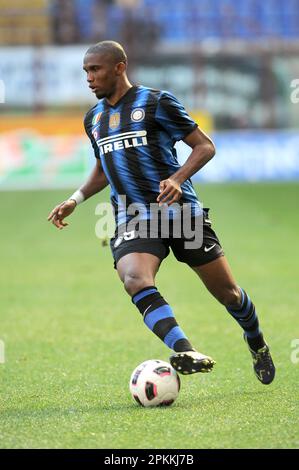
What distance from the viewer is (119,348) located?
320 inches

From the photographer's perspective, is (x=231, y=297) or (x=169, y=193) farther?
(x=231, y=297)

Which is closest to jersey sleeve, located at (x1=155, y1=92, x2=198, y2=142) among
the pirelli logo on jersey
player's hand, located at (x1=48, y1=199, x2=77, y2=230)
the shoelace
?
the pirelli logo on jersey

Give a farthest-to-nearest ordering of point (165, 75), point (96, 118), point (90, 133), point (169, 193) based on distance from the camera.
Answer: point (165, 75) < point (90, 133) < point (96, 118) < point (169, 193)

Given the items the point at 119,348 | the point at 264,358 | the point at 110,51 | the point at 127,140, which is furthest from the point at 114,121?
the point at 119,348

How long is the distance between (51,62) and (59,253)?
13.1 m

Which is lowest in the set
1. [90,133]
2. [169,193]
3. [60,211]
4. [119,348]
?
[119,348]

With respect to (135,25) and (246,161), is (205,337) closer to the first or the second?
(246,161)

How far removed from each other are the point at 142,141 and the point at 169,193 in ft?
1.86

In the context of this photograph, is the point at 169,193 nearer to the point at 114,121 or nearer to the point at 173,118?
the point at 173,118

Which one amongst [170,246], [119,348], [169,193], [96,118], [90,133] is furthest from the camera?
[119,348]

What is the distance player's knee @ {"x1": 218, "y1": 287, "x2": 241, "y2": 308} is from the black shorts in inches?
10.3

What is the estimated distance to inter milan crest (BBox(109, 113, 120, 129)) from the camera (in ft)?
20.2

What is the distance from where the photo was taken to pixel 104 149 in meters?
6.25
